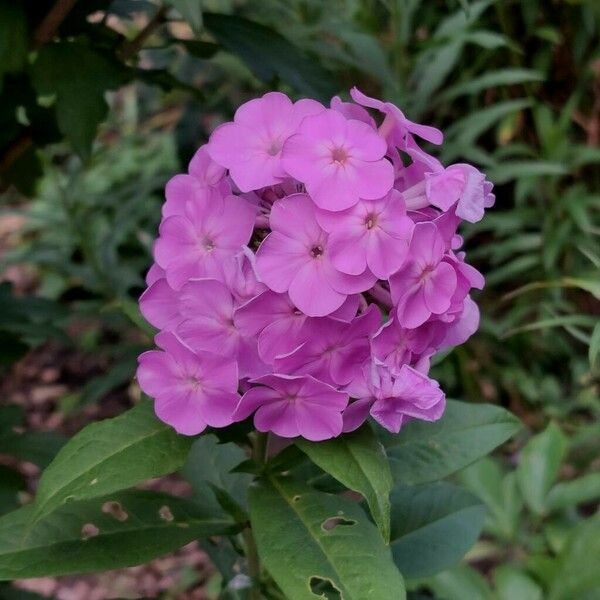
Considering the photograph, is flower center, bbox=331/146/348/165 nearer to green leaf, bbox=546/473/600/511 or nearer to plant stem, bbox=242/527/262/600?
plant stem, bbox=242/527/262/600

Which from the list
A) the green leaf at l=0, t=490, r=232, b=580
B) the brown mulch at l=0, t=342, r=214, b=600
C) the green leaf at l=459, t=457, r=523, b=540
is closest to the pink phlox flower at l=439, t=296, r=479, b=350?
the green leaf at l=0, t=490, r=232, b=580

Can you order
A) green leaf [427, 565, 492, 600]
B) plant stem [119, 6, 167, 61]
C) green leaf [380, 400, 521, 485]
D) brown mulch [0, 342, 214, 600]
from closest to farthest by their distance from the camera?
green leaf [380, 400, 521, 485], plant stem [119, 6, 167, 61], green leaf [427, 565, 492, 600], brown mulch [0, 342, 214, 600]

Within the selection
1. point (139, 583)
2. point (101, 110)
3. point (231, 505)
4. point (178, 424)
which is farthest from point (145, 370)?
point (139, 583)

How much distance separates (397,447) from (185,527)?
9.4 inches

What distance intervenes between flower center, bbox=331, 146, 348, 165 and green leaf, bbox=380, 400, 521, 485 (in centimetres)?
34

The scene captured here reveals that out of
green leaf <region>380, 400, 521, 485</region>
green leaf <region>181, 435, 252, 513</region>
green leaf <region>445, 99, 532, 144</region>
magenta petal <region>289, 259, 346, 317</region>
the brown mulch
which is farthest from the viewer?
the brown mulch

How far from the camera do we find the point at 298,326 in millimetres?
744

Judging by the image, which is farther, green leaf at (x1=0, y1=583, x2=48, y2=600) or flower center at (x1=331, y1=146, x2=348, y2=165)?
green leaf at (x1=0, y1=583, x2=48, y2=600)

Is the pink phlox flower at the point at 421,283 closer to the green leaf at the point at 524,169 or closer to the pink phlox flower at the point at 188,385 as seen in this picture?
the pink phlox flower at the point at 188,385

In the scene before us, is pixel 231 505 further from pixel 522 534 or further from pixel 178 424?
pixel 522 534

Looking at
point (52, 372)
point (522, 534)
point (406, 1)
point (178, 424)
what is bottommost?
point (52, 372)

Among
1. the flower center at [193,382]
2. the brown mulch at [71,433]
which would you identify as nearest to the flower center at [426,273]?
the flower center at [193,382]

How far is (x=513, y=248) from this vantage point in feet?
8.20

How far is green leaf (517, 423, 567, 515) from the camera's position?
1.54 metres
